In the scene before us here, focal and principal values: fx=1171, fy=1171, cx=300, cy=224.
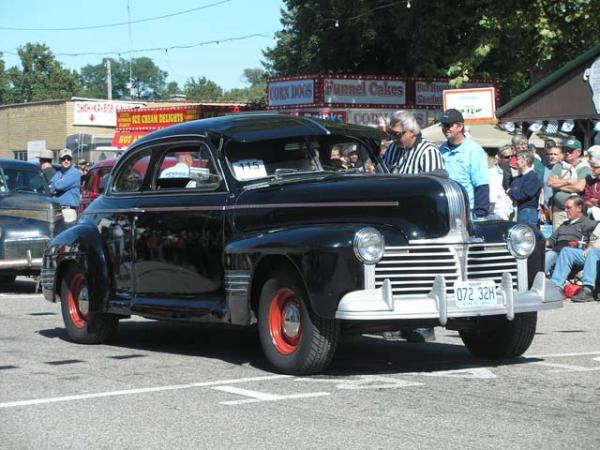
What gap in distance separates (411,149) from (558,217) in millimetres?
5688

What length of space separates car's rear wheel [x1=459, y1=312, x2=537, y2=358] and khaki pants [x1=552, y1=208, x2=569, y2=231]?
6320 mm

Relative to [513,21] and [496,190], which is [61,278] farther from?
[513,21]

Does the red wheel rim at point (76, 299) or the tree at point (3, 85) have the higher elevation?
Answer: the tree at point (3, 85)

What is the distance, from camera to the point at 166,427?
21.3ft

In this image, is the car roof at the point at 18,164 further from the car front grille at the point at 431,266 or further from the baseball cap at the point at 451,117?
the car front grille at the point at 431,266

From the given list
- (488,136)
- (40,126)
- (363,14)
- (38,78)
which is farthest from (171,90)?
(488,136)

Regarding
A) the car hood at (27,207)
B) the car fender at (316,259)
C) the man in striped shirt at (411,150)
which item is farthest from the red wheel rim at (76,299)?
the car hood at (27,207)

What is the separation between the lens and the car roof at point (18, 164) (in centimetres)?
1742

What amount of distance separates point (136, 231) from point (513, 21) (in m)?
21.9

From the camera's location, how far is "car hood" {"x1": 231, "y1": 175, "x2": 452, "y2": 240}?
8.12m

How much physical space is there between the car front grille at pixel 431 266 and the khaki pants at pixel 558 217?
23.0 ft

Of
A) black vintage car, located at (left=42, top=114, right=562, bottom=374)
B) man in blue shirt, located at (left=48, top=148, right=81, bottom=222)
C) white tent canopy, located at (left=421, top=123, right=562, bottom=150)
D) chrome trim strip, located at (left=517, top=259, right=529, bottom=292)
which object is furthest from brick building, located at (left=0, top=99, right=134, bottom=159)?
chrome trim strip, located at (left=517, top=259, right=529, bottom=292)

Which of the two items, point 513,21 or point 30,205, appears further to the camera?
point 513,21

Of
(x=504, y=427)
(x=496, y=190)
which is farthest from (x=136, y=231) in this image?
(x=496, y=190)
